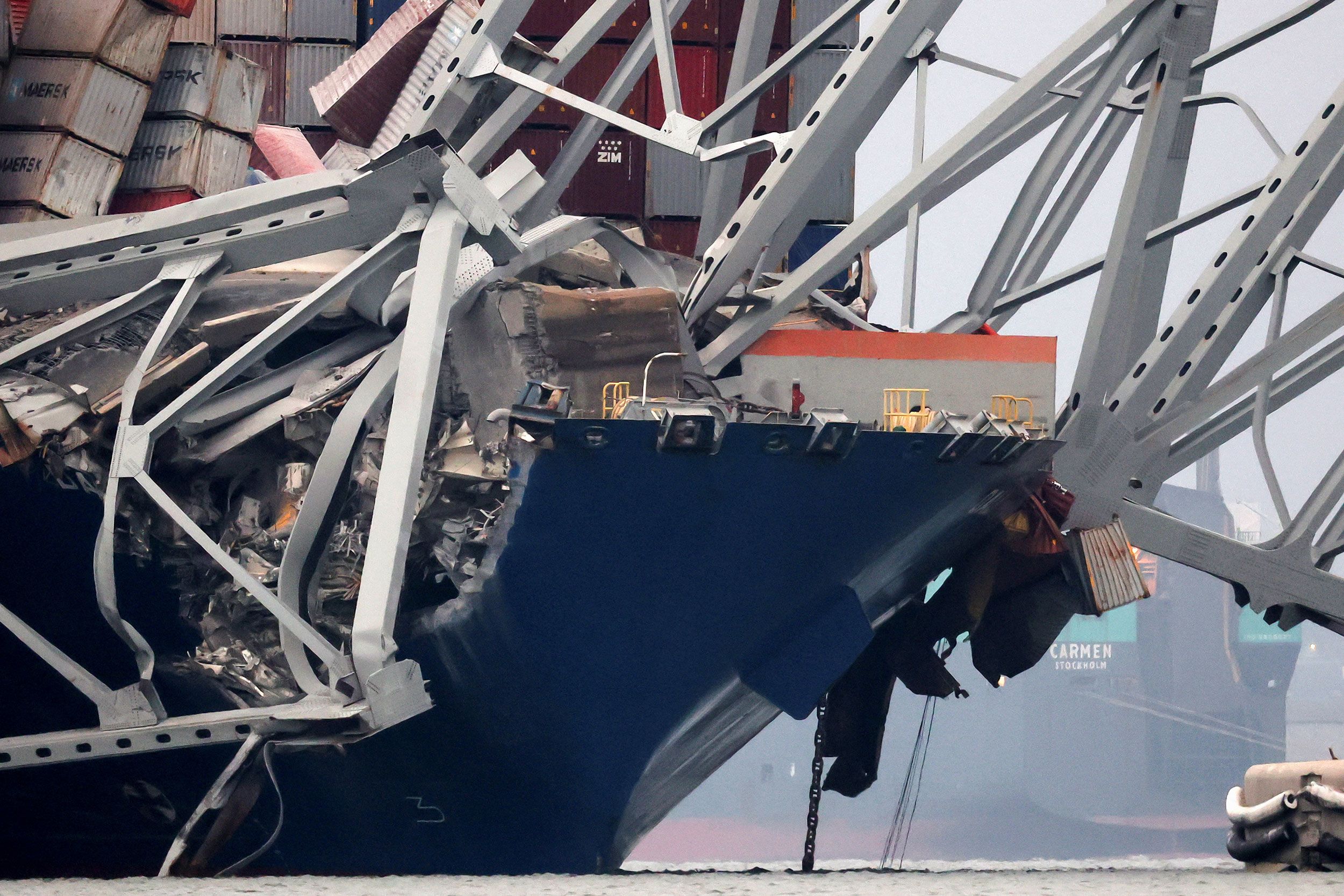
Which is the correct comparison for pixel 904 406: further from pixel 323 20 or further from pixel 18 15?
pixel 323 20

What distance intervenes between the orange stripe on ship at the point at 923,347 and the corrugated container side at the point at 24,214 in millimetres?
9817

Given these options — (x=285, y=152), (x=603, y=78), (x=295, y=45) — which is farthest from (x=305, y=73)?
(x=603, y=78)

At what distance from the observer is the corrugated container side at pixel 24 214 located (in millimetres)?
18050

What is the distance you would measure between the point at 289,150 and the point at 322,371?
8.03 metres

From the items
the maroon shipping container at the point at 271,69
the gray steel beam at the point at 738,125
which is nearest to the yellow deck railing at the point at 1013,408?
the gray steel beam at the point at 738,125

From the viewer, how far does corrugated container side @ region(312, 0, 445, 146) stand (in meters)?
17.5

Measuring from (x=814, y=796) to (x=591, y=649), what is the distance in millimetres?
5834

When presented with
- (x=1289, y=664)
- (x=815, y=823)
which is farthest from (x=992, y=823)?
(x=815, y=823)

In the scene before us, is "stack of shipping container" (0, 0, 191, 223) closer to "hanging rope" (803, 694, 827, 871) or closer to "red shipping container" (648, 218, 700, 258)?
"red shipping container" (648, 218, 700, 258)

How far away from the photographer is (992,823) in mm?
100125

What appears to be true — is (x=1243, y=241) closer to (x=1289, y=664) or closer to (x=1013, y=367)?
(x=1013, y=367)

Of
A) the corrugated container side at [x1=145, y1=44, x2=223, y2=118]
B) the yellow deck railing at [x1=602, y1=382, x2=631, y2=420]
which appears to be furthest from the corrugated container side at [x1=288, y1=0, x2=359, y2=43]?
the yellow deck railing at [x1=602, y1=382, x2=631, y2=420]

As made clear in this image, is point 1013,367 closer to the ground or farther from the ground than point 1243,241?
closer to the ground

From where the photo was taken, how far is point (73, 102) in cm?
1831
